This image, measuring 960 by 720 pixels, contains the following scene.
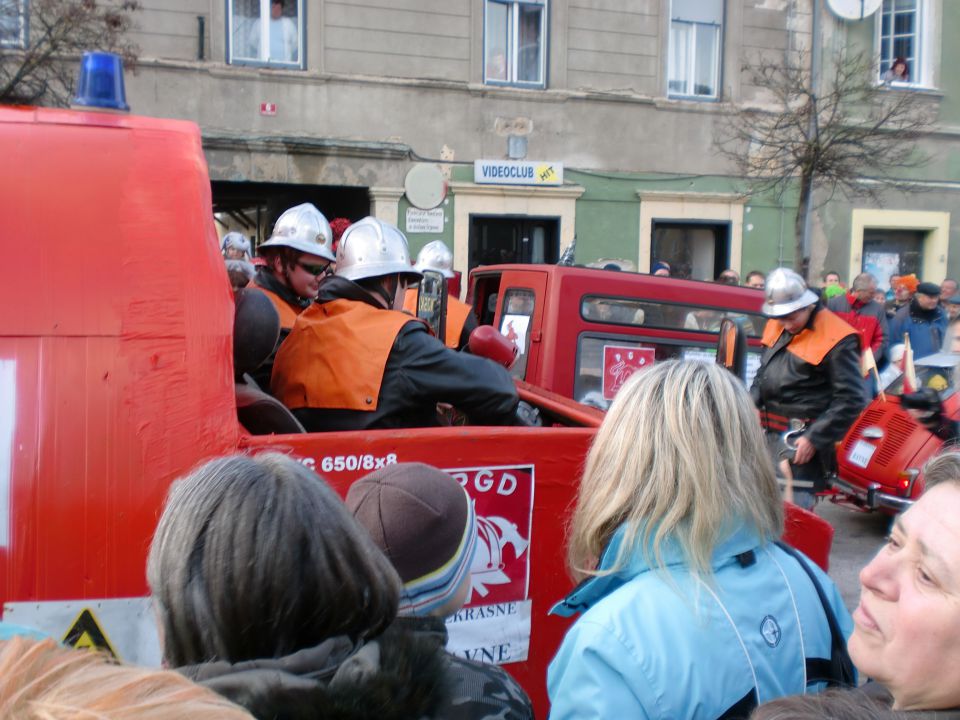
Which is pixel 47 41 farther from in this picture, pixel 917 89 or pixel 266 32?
pixel 917 89

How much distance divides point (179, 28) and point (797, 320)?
11062 millimetres

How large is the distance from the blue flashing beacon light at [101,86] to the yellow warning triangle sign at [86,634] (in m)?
1.39

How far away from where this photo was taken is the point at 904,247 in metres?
17.4

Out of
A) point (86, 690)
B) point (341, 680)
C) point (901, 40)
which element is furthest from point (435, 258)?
point (901, 40)

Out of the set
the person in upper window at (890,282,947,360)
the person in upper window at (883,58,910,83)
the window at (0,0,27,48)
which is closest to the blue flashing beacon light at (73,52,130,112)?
the window at (0,0,27,48)

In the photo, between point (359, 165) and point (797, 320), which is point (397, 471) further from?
point (359, 165)

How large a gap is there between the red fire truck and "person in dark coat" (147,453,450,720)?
877mm

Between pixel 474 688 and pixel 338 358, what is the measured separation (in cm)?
166

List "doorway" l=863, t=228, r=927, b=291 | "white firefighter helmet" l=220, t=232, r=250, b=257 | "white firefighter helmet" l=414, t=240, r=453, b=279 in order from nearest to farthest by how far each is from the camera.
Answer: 1. "white firefighter helmet" l=220, t=232, r=250, b=257
2. "white firefighter helmet" l=414, t=240, r=453, b=279
3. "doorway" l=863, t=228, r=927, b=291

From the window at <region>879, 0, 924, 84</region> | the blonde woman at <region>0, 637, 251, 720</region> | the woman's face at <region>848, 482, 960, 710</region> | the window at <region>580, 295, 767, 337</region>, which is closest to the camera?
the blonde woman at <region>0, 637, 251, 720</region>

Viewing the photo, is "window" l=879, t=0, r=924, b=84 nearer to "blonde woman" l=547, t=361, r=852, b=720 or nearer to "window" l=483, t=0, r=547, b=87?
"window" l=483, t=0, r=547, b=87

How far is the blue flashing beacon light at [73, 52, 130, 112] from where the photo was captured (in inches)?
106

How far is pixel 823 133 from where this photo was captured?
14.1 m

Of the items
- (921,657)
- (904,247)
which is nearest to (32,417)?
(921,657)
